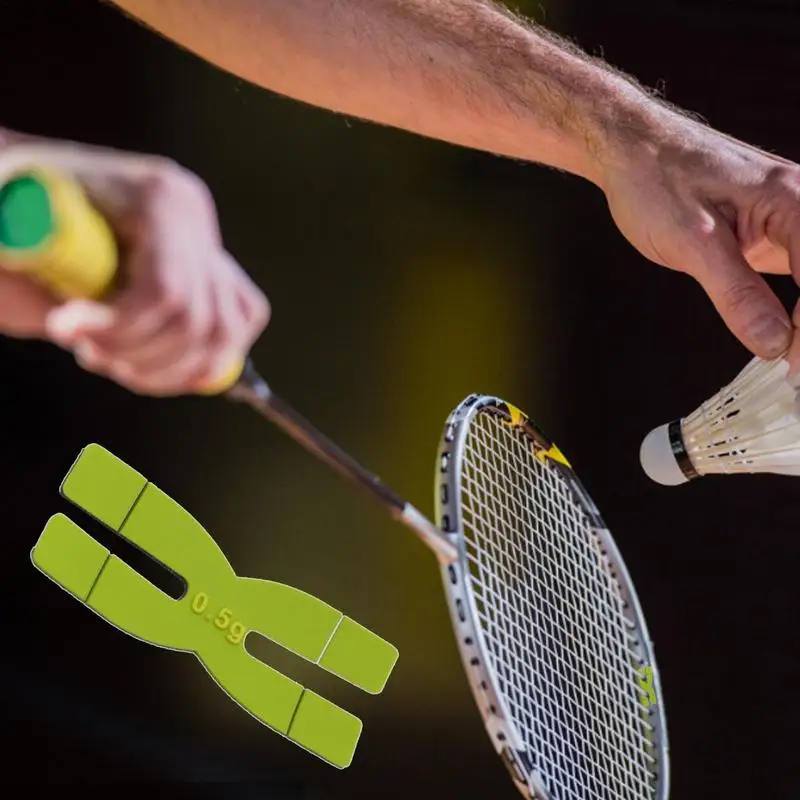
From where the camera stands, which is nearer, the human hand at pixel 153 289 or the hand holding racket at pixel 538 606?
the human hand at pixel 153 289

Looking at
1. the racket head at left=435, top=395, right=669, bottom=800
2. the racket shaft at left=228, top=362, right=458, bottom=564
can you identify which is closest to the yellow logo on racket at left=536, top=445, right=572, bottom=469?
the racket head at left=435, top=395, right=669, bottom=800

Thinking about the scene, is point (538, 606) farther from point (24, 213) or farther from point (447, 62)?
point (24, 213)

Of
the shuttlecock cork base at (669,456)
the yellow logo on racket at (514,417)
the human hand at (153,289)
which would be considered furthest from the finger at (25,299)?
the shuttlecock cork base at (669,456)

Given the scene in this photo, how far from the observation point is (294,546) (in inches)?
40.9

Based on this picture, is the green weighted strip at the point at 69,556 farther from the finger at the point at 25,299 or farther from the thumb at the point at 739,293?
the thumb at the point at 739,293

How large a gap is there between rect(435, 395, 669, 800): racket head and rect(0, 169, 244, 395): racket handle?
1.46 feet

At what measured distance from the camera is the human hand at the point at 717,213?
70 centimetres

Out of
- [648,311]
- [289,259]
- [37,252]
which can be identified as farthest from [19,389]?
[648,311]

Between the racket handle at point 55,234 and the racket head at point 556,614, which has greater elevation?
the racket handle at point 55,234

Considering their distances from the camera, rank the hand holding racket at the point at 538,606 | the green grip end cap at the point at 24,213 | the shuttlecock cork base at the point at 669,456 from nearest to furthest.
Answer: the green grip end cap at the point at 24,213
the hand holding racket at the point at 538,606
the shuttlecock cork base at the point at 669,456

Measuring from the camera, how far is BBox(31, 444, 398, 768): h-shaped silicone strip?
95cm

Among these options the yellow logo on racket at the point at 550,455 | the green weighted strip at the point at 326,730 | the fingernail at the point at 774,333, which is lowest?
the green weighted strip at the point at 326,730

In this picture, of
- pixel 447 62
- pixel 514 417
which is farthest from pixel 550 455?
pixel 447 62

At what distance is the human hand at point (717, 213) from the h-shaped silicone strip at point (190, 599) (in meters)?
0.50
